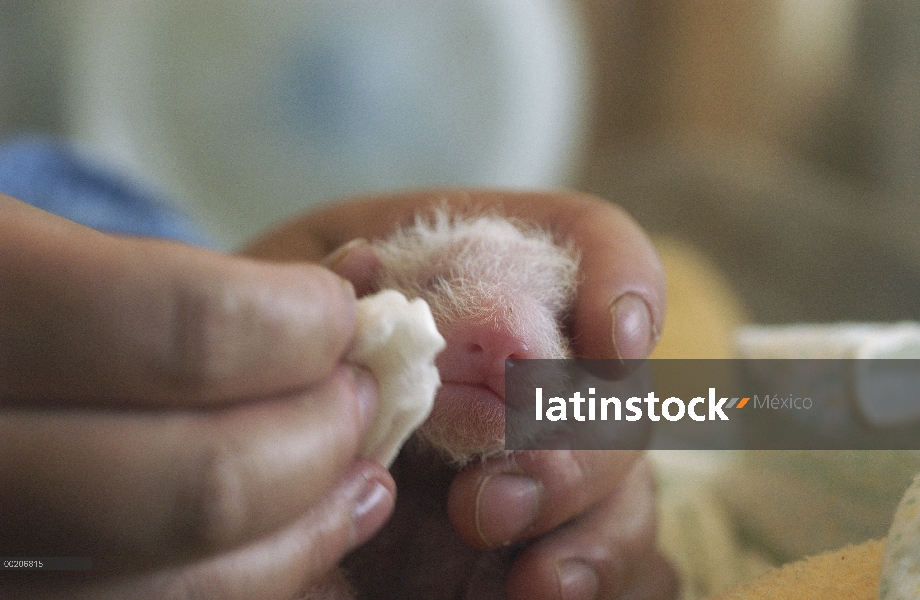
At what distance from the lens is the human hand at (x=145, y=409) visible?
1.03ft

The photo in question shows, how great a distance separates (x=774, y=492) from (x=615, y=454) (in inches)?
8.3

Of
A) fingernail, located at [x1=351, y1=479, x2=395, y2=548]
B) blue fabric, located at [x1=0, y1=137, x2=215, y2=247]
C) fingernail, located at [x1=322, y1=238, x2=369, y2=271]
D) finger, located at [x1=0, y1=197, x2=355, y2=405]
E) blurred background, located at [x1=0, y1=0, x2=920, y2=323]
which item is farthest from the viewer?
blurred background, located at [x1=0, y1=0, x2=920, y2=323]

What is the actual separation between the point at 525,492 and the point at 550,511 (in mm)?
37

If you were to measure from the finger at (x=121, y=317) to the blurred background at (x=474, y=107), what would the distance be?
982mm

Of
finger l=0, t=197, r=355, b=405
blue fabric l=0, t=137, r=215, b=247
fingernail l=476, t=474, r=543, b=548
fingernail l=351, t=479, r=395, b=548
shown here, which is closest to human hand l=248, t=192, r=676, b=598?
fingernail l=476, t=474, r=543, b=548

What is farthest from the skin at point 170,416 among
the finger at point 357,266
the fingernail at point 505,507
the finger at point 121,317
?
the finger at point 357,266

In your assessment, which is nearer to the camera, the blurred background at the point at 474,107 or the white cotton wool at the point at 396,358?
the white cotton wool at the point at 396,358

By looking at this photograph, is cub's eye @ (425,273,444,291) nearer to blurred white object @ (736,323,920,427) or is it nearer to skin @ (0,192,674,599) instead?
skin @ (0,192,674,599)

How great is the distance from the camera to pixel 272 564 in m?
0.37

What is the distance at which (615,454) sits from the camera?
630 mm

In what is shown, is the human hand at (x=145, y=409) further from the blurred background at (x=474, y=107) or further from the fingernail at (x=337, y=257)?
the blurred background at (x=474, y=107)

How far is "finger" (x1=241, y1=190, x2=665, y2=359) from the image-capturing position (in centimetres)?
56

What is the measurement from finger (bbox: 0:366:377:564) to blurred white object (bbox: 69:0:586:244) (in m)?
1.01

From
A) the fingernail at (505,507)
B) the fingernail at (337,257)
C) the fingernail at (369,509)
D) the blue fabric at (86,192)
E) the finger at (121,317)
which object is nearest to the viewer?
the finger at (121,317)
